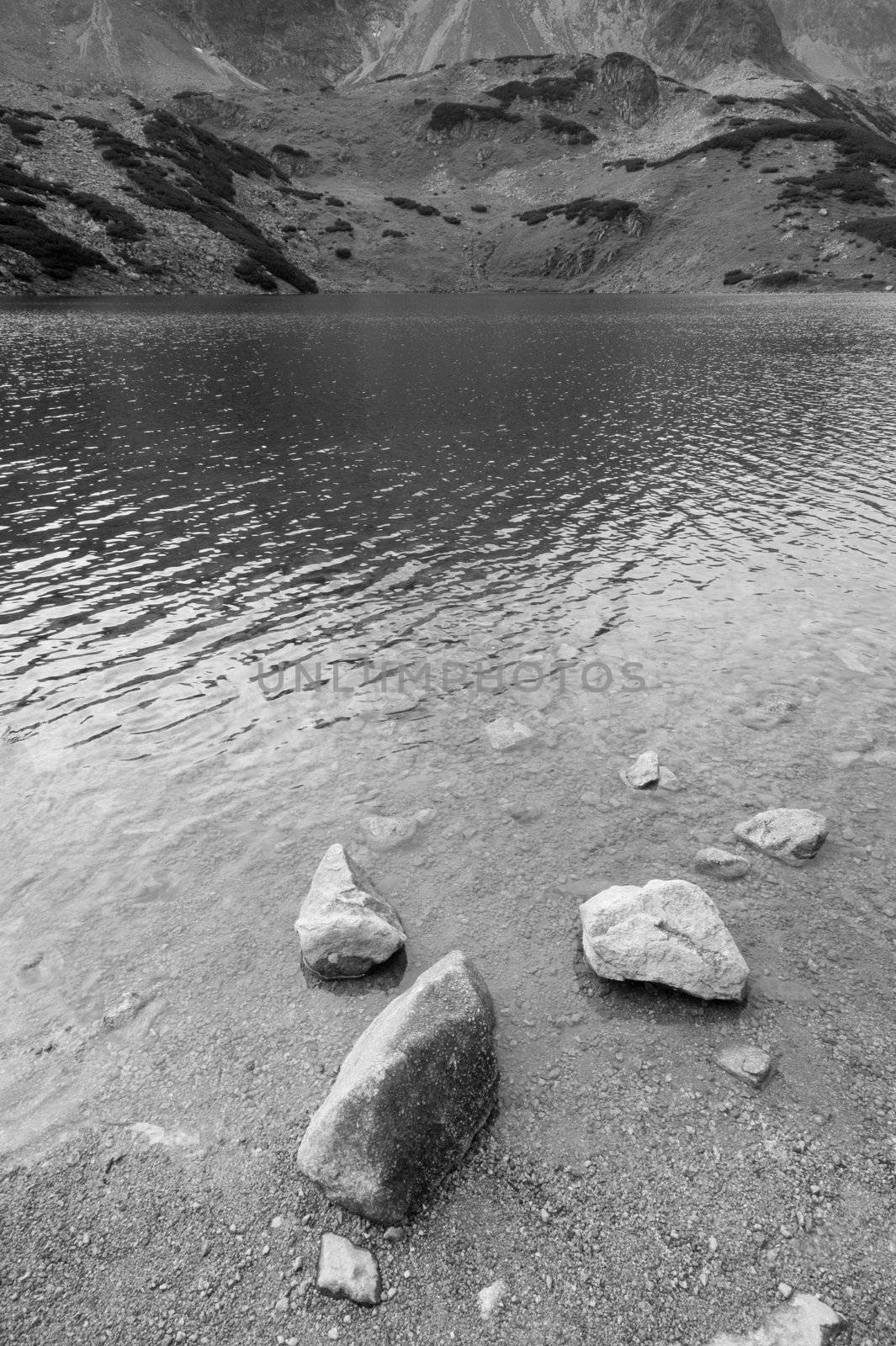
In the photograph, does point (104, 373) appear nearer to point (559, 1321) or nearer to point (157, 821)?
point (157, 821)

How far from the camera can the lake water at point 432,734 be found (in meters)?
9.84

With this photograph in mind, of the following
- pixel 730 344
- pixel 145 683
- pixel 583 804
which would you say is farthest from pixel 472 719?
pixel 730 344

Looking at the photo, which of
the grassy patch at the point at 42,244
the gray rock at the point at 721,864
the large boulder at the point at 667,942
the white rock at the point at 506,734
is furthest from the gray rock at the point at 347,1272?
the grassy patch at the point at 42,244

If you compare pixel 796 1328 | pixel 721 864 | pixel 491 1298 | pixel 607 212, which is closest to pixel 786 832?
pixel 721 864

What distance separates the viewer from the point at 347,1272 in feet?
23.7

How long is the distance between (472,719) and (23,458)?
32.4m

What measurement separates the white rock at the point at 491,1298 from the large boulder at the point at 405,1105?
1.11m

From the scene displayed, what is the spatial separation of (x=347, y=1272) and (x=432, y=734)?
1081cm

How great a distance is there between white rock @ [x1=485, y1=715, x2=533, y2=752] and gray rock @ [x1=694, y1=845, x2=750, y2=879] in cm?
504

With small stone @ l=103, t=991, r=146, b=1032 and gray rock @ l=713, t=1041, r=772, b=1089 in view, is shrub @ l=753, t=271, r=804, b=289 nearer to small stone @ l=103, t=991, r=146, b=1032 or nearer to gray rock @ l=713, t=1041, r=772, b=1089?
gray rock @ l=713, t=1041, r=772, b=1089

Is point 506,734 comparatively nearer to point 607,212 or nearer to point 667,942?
point 667,942

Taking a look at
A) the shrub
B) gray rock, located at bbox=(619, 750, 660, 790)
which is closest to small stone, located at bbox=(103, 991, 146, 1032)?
gray rock, located at bbox=(619, 750, 660, 790)

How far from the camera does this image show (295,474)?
35.6 metres

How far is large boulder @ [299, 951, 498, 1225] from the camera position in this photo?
7859mm
